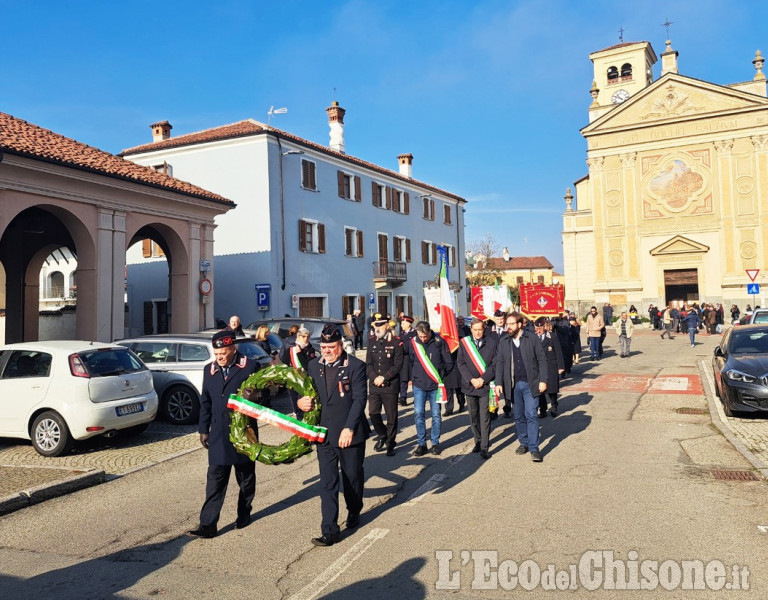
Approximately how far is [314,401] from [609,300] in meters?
45.5

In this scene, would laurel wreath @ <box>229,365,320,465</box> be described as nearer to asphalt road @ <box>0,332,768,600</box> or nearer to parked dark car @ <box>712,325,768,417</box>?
asphalt road @ <box>0,332,768,600</box>

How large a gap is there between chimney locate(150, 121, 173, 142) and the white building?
0.17ft

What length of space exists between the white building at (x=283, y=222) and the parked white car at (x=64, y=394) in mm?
17331

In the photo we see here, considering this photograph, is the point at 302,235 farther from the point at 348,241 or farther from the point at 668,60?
the point at 668,60

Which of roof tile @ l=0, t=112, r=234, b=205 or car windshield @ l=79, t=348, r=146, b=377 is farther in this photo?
roof tile @ l=0, t=112, r=234, b=205

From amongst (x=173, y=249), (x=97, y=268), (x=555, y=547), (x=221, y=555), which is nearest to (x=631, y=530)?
(x=555, y=547)

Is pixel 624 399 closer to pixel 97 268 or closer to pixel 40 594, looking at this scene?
pixel 40 594

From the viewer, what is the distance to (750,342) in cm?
1127

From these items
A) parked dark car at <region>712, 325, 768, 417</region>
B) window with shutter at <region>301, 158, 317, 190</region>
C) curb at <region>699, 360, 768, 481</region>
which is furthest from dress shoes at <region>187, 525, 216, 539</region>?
window with shutter at <region>301, 158, 317, 190</region>

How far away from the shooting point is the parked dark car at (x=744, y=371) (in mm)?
9789

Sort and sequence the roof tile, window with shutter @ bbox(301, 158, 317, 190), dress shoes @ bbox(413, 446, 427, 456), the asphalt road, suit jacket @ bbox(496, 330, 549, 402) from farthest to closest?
window with shutter @ bbox(301, 158, 317, 190), the roof tile, dress shoes @ bbox(413, 446, 427, 456), suit jacket @ bbox(496, 330, 549, 402), the asphalt road

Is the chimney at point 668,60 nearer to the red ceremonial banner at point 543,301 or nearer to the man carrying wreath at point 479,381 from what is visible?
the red ceremonial banner at point 543,301

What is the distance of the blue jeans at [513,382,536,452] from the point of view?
310 inches

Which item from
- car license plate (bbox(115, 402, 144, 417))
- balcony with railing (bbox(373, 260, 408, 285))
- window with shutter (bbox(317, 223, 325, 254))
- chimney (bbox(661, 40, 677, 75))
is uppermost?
chimney (bbox(661, 40, 677, 75))
